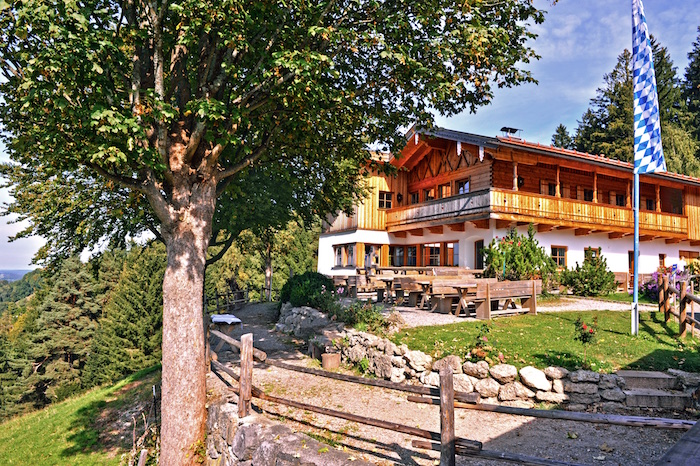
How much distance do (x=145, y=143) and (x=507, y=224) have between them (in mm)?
17132

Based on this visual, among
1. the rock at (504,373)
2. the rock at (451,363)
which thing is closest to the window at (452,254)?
the rock at (451,363)

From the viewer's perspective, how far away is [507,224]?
65.5 feet

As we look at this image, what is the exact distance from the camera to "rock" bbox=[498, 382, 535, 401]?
7.89 metres

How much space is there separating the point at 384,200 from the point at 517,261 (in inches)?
506

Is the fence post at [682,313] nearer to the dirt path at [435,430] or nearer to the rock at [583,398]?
the rock at [583,398]

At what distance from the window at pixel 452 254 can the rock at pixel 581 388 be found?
A: 15.0m

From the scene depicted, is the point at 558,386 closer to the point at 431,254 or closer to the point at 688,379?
the point at 688,379

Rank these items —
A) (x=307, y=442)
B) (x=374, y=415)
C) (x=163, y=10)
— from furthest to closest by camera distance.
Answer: (x=374, y=415)
(x=163, y=10)
(x=307, y=442)

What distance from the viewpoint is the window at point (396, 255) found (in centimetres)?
2716

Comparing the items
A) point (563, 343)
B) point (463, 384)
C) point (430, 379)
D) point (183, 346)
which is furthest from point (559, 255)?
point (183, 346)

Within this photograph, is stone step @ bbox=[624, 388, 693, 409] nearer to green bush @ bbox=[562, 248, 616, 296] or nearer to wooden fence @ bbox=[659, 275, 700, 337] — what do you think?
wooden fence @ bbox=[659, 275, 700, 337]

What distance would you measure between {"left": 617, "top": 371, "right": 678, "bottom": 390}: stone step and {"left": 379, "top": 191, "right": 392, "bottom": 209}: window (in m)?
20.2

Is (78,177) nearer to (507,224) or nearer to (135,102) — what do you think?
(135,102)

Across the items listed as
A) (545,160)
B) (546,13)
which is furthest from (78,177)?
(545,160)
